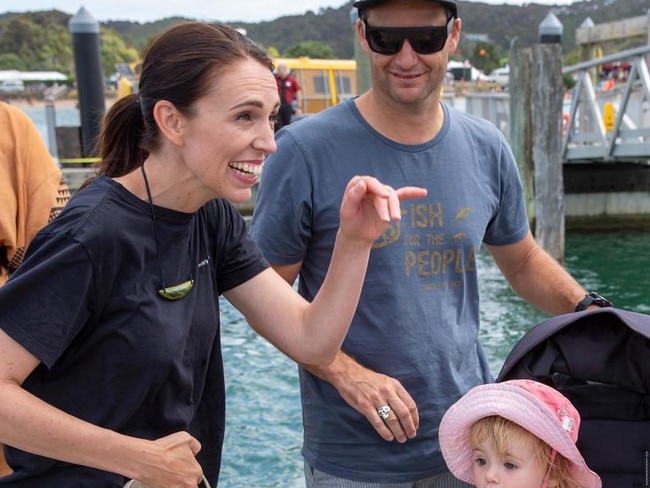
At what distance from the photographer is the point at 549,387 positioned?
7.99 feet

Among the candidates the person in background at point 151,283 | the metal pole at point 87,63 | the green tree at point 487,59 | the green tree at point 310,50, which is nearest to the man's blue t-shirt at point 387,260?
the person in background at point 151,283

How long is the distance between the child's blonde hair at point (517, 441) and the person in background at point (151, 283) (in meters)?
0.54

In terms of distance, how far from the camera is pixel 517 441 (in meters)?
2.39

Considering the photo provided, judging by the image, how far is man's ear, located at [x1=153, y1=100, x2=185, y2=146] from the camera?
1.94 metres

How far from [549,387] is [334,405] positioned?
0.60m

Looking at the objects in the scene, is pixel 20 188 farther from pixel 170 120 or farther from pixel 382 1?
pixel 382 1

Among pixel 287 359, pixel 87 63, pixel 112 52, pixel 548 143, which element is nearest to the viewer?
pixel 287 359

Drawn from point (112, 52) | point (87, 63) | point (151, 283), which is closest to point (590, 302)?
point (151, 283)

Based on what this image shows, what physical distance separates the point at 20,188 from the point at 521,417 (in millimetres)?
1559

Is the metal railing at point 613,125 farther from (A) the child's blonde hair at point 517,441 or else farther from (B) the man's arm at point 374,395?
(B) the man's arm at point 374,395

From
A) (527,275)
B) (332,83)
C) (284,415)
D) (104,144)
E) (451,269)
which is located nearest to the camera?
(104,144)

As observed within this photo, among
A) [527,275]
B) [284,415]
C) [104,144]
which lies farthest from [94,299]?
[284,415]

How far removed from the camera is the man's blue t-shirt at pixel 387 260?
2.55m

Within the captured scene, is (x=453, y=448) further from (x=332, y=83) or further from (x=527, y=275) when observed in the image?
(x=332, y=83)
